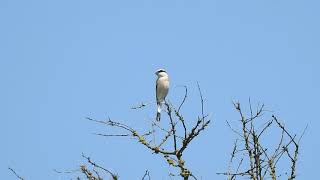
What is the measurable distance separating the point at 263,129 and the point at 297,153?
0.46 metres

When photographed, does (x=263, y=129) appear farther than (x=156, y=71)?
No

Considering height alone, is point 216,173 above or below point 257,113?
below

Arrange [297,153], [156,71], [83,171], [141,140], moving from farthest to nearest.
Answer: [156,71] < [141,140] < [83,171] < [297,153]

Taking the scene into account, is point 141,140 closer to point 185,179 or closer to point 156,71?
point 185,179

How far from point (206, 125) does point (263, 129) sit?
1.61 feet

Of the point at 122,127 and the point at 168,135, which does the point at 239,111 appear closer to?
the point at 168,135

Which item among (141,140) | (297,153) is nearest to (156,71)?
(141,140)

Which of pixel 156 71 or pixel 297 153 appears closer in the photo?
pixel 297 153

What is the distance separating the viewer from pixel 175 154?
18.7 ft

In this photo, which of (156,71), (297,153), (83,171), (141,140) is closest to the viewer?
(297,153)

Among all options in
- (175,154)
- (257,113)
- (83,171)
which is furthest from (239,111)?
(83,171)

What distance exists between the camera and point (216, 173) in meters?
5.25

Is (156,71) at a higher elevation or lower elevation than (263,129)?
higher

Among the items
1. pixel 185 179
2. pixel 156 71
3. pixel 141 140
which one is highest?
pixel 156 71
